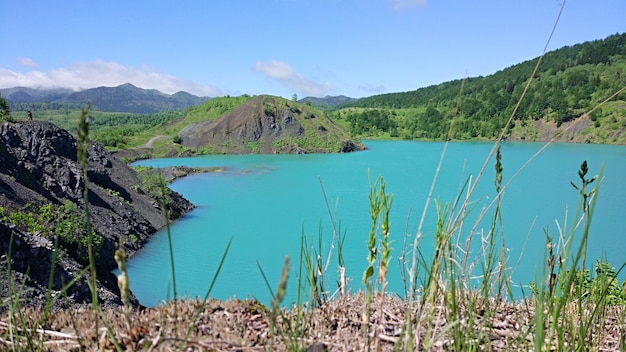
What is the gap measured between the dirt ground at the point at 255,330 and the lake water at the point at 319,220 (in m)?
0.98

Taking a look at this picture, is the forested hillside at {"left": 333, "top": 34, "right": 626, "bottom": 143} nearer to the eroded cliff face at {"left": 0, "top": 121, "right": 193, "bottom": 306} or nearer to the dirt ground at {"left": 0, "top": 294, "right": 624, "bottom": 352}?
the eroded cliff face at {"left": 0, "top": 121, "right": 193, "bottom": 306}

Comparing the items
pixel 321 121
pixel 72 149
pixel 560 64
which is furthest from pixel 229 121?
pixel 560 64

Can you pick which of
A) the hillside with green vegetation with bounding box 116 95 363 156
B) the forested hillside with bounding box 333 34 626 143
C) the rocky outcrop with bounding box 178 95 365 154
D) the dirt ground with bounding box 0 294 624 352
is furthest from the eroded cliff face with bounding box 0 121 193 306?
the forested hillside with bounding box 333 34 626 143

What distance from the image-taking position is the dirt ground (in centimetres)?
148

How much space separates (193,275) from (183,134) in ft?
164

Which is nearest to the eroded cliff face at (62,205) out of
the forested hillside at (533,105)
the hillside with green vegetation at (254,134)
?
the hillside with green vegetation at (254,134)

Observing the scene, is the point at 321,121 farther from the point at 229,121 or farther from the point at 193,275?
the point at 193,275

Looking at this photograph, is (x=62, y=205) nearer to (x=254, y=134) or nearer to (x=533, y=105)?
(x=254, y=134)

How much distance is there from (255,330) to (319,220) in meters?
16.4

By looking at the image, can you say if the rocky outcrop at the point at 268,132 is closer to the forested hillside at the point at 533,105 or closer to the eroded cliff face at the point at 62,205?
the forested hillside at the point at 533,105

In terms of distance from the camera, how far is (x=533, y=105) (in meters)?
88.6

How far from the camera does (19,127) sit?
59.0ft

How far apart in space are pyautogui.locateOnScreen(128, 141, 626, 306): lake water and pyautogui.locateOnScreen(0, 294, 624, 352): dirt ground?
3.21 feet

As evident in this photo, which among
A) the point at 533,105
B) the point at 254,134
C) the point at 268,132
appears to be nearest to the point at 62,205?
the point at 254,134
